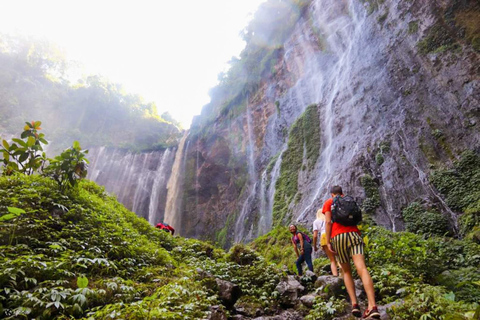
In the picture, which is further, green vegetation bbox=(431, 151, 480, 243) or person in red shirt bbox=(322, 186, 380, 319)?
green vegetation bbox=(431, 151, 480, 243)

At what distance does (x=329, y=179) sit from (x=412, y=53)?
582cm

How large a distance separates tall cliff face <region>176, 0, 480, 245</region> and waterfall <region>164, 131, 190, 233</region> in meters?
0.64

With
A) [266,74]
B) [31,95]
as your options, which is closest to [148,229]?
[266,74]

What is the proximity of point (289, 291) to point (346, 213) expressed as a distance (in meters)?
2.05

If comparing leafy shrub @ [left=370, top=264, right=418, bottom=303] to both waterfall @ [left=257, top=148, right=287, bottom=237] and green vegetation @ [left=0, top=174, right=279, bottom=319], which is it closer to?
green vegetation @ [left=0, top=174, right=279, bottom=319]

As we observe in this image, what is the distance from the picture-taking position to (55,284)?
311cm

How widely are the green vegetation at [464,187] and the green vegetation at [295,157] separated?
20.7ft

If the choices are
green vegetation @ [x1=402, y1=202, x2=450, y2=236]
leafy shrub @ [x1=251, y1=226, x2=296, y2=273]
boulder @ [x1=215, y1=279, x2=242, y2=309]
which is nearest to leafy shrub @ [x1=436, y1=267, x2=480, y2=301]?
green vegetation @ [x1=402, y1=202, x2=450, y2=236]

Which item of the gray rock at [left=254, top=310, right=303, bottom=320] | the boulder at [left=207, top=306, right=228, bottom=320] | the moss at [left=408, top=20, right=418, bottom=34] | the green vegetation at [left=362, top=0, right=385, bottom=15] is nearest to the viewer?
the boulder at [left=207, top=306, right=228, bottom=320]

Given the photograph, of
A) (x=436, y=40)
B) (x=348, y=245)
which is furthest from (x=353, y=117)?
(x=348, y=245)

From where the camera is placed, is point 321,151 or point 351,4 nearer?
point 321,151

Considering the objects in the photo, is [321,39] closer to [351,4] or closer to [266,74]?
[351,4]

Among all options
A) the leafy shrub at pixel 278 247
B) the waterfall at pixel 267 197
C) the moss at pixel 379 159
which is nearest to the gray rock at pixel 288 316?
the leafy shrub at pixel 278 247

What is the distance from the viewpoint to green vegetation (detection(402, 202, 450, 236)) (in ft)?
24.2
